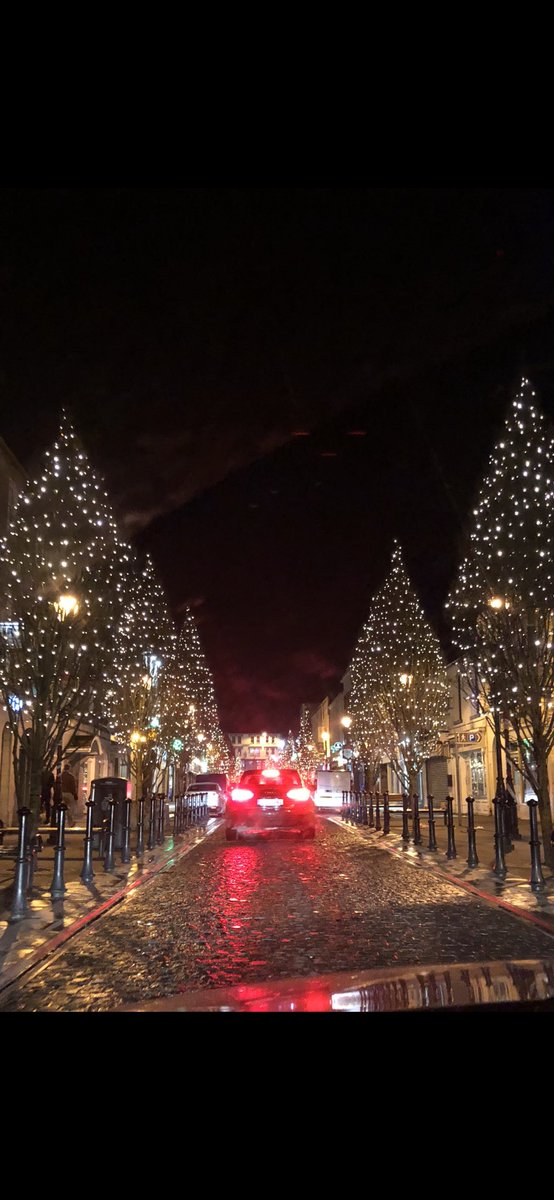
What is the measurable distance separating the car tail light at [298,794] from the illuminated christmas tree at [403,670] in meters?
9.50

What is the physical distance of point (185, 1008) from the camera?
5.14 m

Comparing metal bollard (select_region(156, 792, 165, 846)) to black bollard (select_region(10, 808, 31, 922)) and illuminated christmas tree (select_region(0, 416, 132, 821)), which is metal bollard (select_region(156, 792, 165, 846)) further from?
black bollard (select_region(10, 808, 31, 922))

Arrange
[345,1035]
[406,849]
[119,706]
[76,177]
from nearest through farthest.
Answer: [345,1035] → [76,177] → [406,849] → [119,706]

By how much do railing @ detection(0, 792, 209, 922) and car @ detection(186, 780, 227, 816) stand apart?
10130 mm

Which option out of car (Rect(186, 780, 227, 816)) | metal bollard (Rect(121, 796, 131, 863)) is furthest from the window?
metal bollard (Rect(121, 796, 131, 863))

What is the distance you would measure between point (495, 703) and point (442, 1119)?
1364cm

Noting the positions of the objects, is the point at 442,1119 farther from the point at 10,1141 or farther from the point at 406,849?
the point at 406,849

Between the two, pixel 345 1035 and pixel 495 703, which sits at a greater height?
pixel 495 703

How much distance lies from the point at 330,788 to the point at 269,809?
92.1ft

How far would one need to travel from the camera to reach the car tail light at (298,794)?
23500mm

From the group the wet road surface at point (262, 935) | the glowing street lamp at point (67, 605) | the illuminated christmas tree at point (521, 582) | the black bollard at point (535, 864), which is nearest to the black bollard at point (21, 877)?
the wet road surface at point (262, 935)

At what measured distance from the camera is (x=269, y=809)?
23078mm

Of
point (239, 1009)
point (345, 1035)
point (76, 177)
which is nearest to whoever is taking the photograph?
point (345, 1035)

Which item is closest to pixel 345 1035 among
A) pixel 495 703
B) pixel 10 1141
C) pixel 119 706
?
pixel 10 1141
